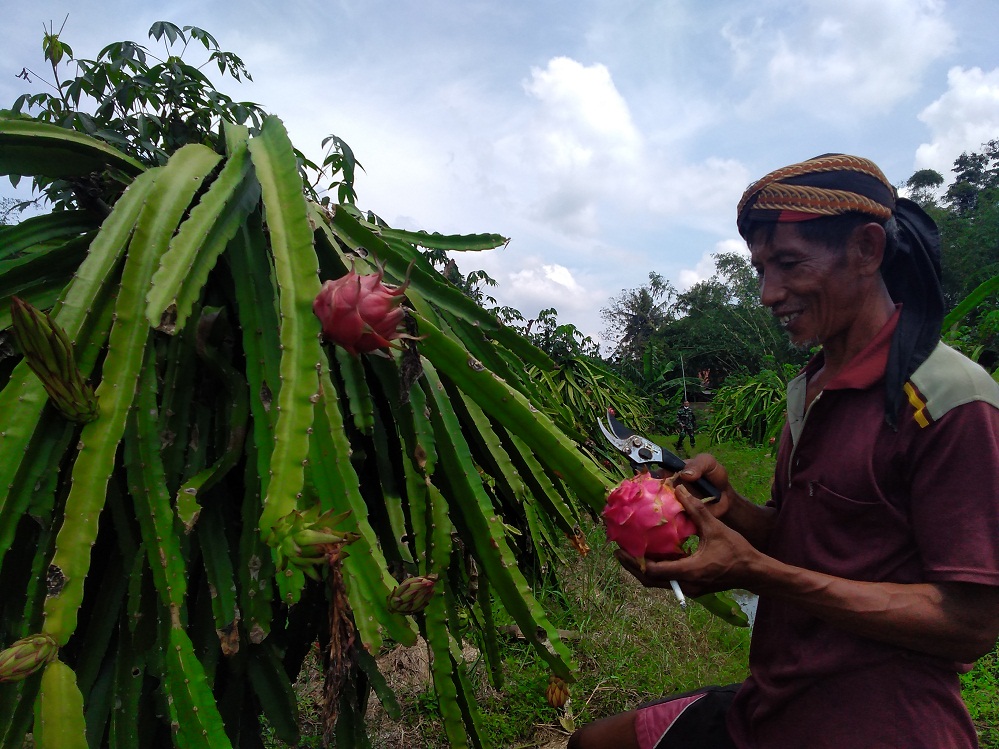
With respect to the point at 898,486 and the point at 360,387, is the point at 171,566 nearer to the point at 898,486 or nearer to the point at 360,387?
the point at 360,387

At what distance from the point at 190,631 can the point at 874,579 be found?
1274 millimetres

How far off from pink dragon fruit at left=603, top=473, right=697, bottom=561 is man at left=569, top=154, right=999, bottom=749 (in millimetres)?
30

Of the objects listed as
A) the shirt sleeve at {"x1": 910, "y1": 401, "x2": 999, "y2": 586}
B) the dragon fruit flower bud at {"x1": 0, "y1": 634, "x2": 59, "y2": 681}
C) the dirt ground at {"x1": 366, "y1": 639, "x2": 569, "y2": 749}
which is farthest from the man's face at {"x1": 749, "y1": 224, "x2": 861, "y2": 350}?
the dirt ground at {"x1": 366, "y1": 639, "x2": 569, "y2": 749}

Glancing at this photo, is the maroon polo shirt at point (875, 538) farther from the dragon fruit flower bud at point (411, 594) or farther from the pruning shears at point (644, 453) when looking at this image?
the dragon fruit flower bud at point (411, 594)

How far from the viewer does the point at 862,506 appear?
122 cm

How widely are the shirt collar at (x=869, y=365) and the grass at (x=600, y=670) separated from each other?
6.25 feet

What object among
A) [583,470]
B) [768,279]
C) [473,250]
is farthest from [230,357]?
[768,279]

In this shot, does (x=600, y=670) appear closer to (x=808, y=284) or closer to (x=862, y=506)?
(x=862, y=506)

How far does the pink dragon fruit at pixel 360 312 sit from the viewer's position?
1.01 meters

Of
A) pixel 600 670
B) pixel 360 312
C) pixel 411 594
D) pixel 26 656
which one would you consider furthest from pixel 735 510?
pixel 600 670

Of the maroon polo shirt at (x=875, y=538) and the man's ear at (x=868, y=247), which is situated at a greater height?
the man's ear at (x=868, y=247)

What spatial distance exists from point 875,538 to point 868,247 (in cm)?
58

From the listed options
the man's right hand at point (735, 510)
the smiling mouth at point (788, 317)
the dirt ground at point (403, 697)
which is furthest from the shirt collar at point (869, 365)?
the dirt ground at point (403, 697)

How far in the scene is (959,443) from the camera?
43.5 inches
